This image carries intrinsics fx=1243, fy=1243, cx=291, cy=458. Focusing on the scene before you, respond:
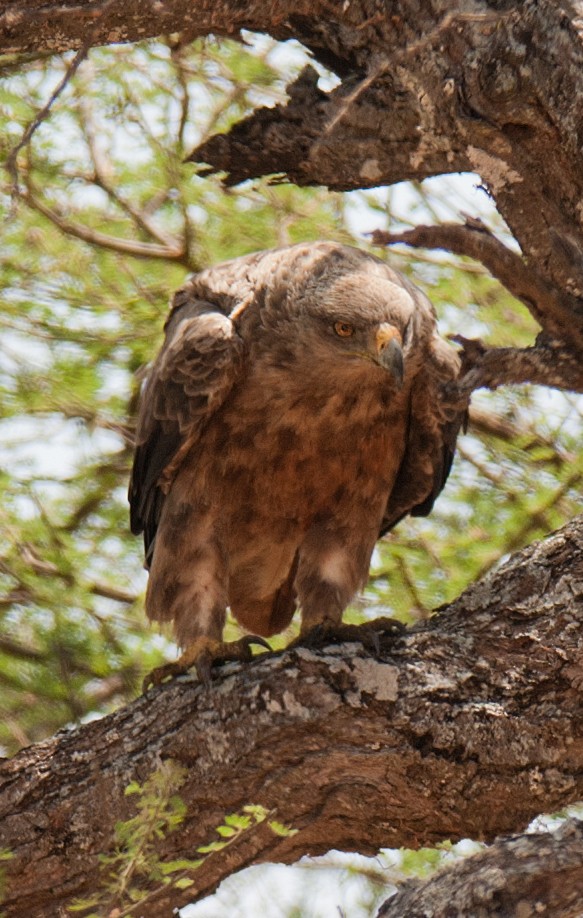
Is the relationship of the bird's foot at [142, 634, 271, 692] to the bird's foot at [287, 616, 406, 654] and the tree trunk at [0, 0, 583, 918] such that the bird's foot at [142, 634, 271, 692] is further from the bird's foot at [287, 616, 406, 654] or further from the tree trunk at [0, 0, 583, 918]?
the tree trunk at [0, 0, 583, 918]

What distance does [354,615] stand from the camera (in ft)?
20.9

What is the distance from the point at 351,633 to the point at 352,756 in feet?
3.08

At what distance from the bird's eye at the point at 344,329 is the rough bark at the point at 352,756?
1363 millimetres

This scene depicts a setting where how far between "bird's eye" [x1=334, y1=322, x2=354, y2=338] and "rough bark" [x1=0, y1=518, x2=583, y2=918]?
4.47 feet

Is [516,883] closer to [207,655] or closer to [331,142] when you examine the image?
[207,655]

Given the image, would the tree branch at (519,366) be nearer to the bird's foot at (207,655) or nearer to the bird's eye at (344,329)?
the bird's eye at (344,329)

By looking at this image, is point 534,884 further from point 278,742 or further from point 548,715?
point 278,742

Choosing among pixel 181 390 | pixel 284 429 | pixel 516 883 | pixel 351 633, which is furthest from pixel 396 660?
pixel 181 390

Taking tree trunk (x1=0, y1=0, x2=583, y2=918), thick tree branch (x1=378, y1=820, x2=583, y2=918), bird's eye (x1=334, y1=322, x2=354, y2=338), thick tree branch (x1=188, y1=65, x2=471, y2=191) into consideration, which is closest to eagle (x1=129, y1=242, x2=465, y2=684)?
bird's eye (x1=334, y1=322, x2=354, y2=338)

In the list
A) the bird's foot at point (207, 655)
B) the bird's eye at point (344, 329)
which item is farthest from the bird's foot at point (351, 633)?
the bird's eye at point (344, 329)

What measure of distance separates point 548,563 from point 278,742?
1.02 metres

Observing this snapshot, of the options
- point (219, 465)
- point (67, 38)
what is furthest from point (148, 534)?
point (67, 38)

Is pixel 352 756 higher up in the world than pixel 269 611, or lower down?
lower down

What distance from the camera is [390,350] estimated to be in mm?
4637
